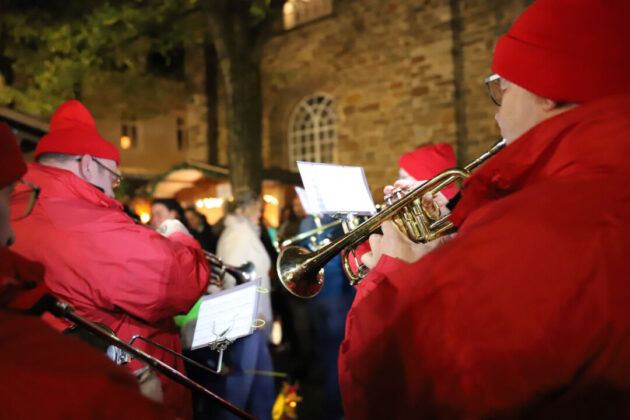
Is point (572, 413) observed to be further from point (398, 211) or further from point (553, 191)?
point (398, 211)

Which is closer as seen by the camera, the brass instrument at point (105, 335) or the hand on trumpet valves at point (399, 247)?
the brass instrument at point (105, 335)

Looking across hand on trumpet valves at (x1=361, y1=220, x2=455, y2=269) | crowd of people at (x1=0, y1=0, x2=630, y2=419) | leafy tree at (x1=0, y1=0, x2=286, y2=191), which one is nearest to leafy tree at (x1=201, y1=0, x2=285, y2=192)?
leafy tree at (x1=0, y1=0, x2=286, y2=191)

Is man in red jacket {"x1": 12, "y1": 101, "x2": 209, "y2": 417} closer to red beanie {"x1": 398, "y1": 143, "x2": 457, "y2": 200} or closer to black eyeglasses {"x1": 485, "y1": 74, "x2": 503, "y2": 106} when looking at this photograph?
black eyeglasses {"x1": 485, "y1": 74, "x2": 503, "y2": 106}

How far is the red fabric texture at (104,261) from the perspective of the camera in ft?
7.23

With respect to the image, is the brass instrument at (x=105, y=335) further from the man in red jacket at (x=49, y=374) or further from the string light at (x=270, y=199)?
the string light at (x=270, y=199)

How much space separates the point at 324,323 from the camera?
587 centimetres

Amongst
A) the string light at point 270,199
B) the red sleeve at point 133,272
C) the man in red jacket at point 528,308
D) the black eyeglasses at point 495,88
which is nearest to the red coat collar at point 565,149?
the man in red jacket at point 528,308

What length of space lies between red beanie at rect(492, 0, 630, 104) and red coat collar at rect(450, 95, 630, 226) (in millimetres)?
100

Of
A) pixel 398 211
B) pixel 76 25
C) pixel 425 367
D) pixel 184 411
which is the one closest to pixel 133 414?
pixel 425 367

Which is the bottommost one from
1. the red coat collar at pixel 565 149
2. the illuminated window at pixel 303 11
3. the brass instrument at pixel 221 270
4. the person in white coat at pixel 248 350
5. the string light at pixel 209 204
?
the string light at pixel 209 204

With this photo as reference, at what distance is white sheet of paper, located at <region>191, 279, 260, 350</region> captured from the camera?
2154mm

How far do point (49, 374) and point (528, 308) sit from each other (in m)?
1.03

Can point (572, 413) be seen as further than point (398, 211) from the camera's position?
No

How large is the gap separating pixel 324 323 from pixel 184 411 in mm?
Answer: 3487
